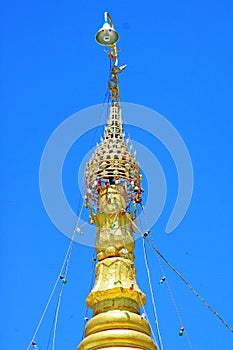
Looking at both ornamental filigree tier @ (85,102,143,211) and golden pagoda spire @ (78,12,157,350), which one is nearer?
golden pagoda spire @ (78,12,157,350)

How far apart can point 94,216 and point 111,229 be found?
0.95 m

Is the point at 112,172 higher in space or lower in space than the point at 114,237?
higher

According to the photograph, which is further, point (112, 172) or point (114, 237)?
point (112, 172)

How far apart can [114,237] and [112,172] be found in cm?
243

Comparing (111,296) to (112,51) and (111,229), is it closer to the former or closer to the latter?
(111,229)

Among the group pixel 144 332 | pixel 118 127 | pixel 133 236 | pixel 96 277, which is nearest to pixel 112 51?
pixel 118 127

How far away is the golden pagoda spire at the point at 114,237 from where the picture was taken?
1930cm

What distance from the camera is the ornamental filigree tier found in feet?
74.5

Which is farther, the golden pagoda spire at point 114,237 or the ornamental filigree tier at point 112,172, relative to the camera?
the ornamental filigree tier at point 112,172

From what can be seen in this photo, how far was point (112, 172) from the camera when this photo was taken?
22703 mm

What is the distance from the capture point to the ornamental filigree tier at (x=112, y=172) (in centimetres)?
2272

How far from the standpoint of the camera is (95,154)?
23.1m

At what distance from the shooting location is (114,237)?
71.3 feet

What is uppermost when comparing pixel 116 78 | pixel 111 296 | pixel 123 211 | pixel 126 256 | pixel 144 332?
pixel 116 78
